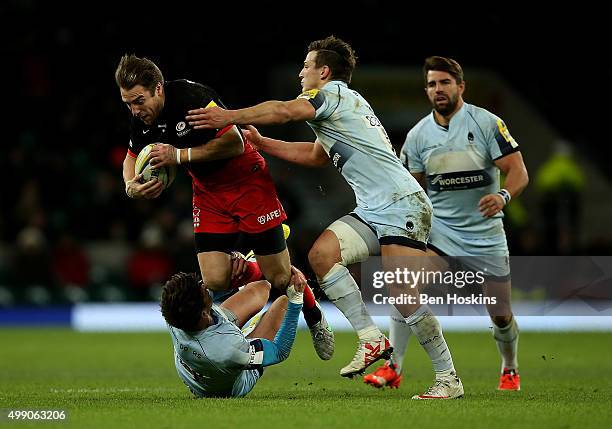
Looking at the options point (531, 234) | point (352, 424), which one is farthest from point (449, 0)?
point (352, 424)

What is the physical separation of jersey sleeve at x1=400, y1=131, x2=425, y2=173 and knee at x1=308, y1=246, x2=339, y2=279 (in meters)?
1.57

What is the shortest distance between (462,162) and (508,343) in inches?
58.7

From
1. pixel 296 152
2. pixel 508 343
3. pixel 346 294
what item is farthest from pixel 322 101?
pixel 508 343

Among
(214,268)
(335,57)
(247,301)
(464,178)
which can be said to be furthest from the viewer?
(464,178)

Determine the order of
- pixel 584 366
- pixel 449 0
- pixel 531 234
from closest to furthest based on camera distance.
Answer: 1. pixel 584 366
2. pixel 531 234
3. pixel 449 0

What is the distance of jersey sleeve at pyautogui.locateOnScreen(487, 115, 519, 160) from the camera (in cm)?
880

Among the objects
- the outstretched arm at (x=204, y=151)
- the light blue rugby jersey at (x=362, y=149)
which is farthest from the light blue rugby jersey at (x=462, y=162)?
the outstretched arm at (x=204, y=151)

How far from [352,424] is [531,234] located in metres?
10.5

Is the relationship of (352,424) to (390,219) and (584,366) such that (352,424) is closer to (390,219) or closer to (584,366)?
(390,219)

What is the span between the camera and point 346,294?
7988 millimetres

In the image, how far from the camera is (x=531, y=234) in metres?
16.1

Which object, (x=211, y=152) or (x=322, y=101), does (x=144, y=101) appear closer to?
(x=211, y=152)

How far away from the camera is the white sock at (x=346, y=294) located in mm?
7953

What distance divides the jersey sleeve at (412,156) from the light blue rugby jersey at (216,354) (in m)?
2.39
